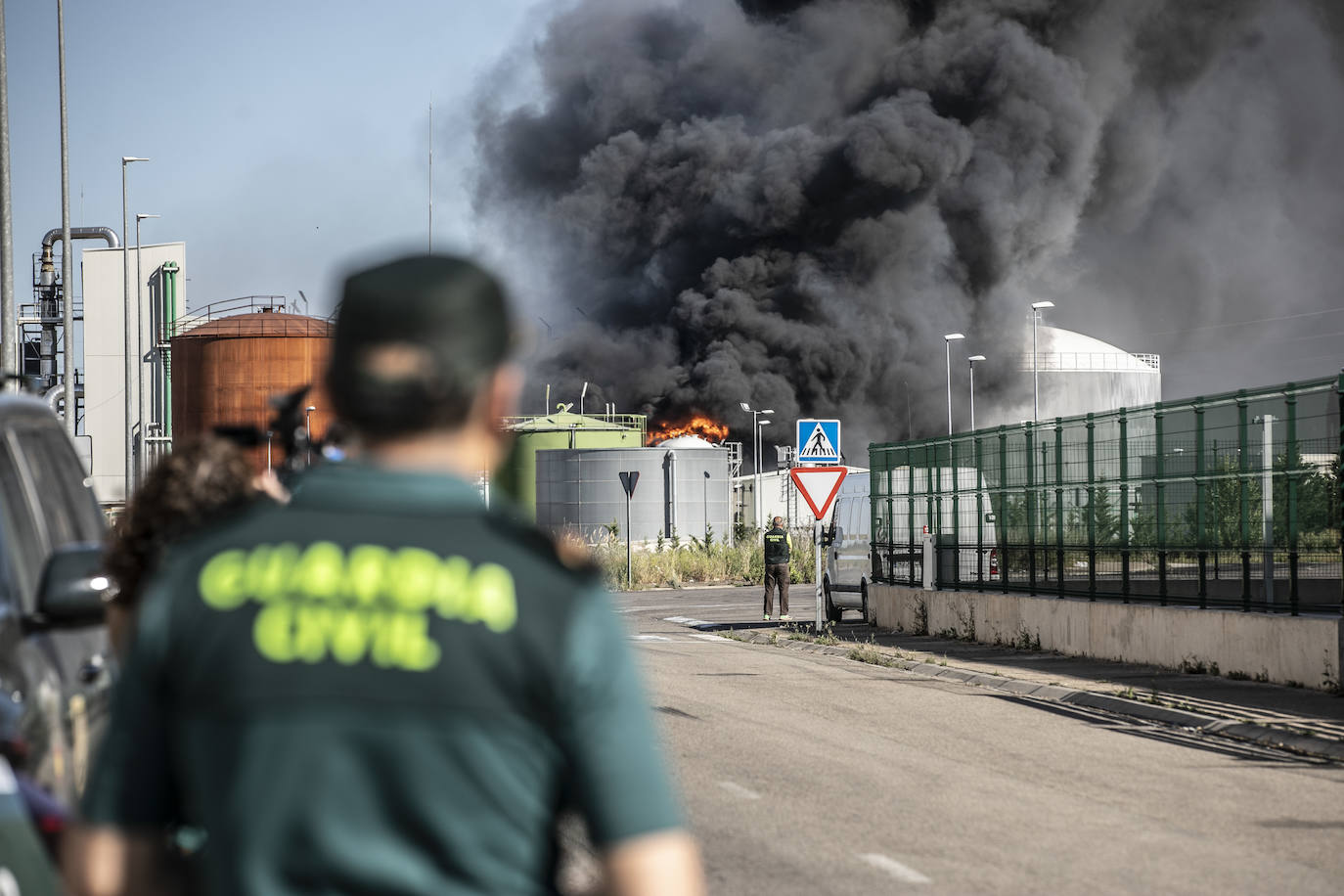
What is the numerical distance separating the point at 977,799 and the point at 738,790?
1.29 metres

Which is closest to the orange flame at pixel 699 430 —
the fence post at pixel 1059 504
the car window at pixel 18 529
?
the fence post at pixel 1059 504

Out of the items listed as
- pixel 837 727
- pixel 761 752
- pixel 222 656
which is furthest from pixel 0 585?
pixel 837 727

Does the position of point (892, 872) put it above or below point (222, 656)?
below

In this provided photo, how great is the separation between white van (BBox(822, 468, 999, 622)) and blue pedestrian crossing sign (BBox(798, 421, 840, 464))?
1.02m

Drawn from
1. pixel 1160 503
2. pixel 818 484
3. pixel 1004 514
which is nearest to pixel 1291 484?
pixel 1160 503

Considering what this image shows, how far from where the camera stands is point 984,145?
287 ft

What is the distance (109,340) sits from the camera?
6000cm

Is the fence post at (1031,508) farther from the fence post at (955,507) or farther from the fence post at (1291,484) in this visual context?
the fence post at (1291,484)

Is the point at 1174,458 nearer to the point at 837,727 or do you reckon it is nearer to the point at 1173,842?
the point at 837,727

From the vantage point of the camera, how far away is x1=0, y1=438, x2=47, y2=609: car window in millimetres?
3984

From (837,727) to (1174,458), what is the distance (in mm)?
6298

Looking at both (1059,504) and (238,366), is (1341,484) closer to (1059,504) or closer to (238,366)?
(1059,504)

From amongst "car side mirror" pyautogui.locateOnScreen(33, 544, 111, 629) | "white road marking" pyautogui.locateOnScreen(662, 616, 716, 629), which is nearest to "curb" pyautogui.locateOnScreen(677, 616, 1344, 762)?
"white road marking" pyautogui.locateOnScreen(662, 616, 716, 629)

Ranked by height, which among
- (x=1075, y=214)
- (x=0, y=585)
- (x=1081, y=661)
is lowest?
(x=1081, y=661)
